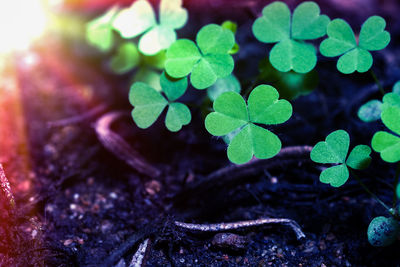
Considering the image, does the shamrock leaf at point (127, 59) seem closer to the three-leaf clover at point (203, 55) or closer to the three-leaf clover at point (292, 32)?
the three-leaf clover at point (203, 55)

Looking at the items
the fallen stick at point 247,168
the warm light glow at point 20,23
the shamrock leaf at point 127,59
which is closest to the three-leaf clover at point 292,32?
the fallen stick at point 247,168

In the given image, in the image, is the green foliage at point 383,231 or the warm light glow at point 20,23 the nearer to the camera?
the green foliage at point 383,231

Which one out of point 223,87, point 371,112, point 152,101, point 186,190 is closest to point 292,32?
point 223,87

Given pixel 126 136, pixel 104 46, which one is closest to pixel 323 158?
pixel 126 136

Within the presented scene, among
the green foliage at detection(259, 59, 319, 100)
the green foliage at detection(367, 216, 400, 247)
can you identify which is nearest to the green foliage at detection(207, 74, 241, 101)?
the green foliage at detection(259, 59, 319, 100)

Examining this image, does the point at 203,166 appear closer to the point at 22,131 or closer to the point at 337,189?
the point at 337,189

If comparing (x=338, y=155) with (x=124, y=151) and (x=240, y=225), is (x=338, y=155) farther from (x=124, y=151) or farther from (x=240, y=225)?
(x=124, y=151)
